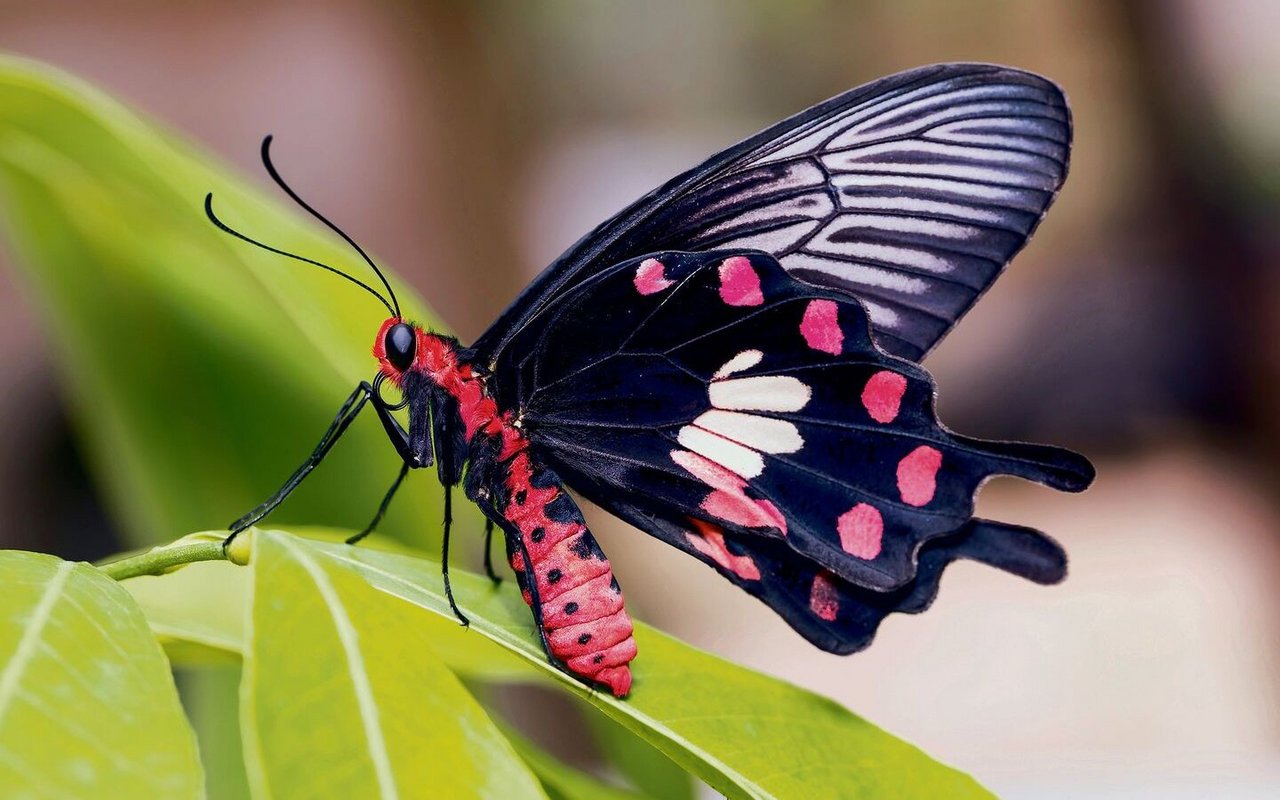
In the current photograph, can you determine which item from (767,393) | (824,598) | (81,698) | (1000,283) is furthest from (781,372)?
(1000,283)

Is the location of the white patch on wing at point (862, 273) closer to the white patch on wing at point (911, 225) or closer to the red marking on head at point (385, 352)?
the white patch on wing at point (911, 225)

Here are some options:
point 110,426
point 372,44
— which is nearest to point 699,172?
point 110,426

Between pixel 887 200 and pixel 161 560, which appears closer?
pixel 161 560

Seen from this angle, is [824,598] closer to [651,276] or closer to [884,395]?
[884,395]

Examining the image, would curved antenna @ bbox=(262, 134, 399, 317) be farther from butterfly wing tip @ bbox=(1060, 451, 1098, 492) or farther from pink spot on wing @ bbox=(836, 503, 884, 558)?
butterfly wing tip @ bbox=(1060, 451, 1098, 492)

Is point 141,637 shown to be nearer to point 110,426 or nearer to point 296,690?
point 296,690

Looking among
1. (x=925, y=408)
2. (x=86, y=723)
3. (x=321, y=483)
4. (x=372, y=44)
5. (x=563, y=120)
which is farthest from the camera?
(x=563, y=120)
